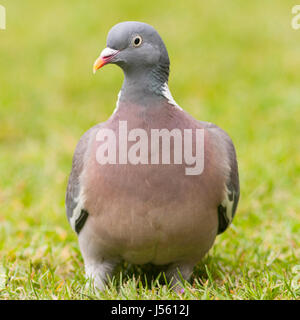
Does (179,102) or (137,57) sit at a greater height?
(179,102)

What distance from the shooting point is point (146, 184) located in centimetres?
355

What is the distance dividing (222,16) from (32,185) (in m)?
6.35

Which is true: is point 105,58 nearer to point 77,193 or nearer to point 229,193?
point 77,193

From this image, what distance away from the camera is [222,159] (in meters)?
3.85

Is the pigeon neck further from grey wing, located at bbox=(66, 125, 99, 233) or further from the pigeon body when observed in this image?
grey wing, located at bbox=(66, 125, 99, 233)

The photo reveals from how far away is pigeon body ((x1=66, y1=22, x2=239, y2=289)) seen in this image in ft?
11.7

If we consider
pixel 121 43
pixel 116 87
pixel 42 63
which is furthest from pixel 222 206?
pixel 42 63

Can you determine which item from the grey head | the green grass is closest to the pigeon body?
the grey head

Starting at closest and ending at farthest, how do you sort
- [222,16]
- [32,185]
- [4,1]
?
1. [32,185]
2. [222,16]
3. [4,1]

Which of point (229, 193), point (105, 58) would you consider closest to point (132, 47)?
point (105, 58)

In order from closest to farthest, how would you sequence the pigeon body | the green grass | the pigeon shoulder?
the pigeon body, the pigeon shoulder, the green grass

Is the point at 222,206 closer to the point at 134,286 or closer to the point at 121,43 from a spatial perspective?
the point at 134,286

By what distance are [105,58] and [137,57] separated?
0.19m

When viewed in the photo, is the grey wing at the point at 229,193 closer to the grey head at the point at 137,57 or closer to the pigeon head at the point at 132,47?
the grey head at the point at 137,57
